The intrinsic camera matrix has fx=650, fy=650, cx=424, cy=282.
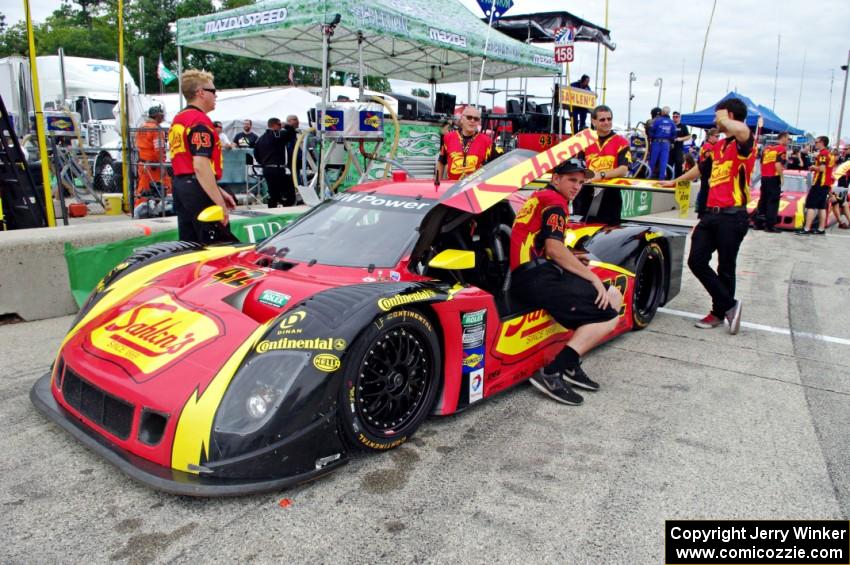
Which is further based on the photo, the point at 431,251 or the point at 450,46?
the point at 450,46

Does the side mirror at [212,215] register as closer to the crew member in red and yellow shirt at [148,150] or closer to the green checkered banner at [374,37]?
the green checkered banner at [374,37]

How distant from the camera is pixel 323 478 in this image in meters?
2.88

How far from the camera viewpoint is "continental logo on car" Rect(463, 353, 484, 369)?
11.3 ft

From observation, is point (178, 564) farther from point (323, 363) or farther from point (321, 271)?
point (321, 271)

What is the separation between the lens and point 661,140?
1553 centimetres

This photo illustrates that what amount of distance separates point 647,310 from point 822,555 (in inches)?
132

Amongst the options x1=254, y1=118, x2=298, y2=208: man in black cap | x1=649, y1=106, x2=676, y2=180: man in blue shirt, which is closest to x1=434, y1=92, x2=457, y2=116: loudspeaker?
x1=254, y1=118, x2=298, y2=208: man in black cap

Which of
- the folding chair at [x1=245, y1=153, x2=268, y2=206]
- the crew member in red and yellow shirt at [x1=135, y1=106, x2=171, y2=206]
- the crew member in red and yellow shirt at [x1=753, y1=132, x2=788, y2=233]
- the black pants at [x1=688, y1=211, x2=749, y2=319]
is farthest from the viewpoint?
the folding chair at [x1=245, y1=153, x2=268, y2=206]

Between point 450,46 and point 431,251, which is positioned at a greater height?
point 450,46

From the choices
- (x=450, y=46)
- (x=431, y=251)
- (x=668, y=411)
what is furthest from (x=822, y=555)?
(x=450, y=46)

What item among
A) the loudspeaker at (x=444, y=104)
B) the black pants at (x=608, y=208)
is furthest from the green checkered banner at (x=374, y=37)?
the black pants at (x=608, y=208)

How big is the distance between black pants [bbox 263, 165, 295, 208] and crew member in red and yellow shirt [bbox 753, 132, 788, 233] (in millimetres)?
8815

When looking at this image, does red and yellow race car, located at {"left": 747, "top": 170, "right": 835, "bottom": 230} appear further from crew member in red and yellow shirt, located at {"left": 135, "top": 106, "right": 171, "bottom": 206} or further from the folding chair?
crew member in red and yellow shirt, located at {"left": 135, "top": 106, "right": 171, "bottom": 206}

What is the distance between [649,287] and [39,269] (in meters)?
5.24
